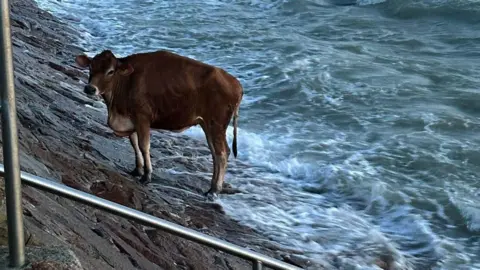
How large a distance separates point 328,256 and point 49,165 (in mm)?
2713

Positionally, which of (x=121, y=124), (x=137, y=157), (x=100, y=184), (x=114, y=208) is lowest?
(x=137, y=157)

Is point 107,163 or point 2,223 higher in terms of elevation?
point 2,223

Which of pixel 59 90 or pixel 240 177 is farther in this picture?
pixel 59 90

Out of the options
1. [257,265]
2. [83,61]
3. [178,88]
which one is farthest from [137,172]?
[257,265]

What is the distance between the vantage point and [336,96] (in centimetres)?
1383

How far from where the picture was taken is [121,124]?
7969 mm

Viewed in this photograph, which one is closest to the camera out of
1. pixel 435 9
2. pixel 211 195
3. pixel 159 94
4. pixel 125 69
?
pixel 125 69

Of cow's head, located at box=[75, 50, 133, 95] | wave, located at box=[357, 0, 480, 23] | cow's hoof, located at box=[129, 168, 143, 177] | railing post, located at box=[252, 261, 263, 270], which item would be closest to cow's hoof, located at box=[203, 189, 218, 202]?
cow's hoof, located at box=[129, 168, 143, 177]

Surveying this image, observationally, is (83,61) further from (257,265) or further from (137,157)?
(257,265)

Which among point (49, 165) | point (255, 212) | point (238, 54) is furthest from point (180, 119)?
point (238, 54)

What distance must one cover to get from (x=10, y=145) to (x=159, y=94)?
16.9ft

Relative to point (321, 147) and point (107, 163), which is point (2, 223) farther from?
point (321, 147)

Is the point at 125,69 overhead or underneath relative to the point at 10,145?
underneath

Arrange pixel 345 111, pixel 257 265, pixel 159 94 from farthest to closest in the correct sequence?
pixel 345 111 → pixel 159 94 → pixel 257 265
